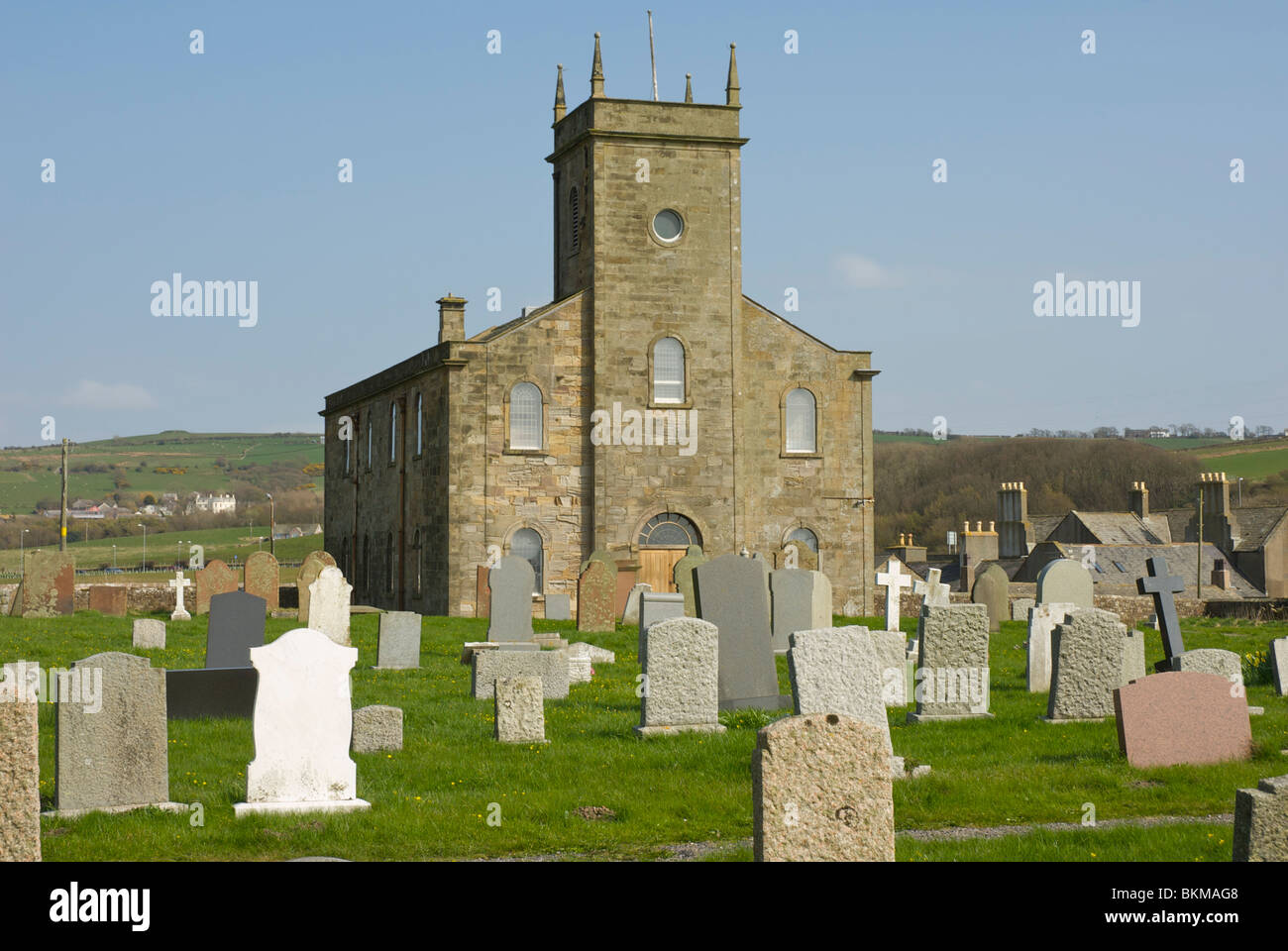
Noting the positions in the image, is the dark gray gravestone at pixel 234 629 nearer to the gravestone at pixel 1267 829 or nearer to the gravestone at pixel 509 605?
the gravestone at pixel 509 605

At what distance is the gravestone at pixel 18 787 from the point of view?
9.55 metres

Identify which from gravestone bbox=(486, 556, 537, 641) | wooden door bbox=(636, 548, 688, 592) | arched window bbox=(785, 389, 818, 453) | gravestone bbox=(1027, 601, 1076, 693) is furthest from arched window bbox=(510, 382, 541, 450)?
gravestone bbox=(1027, 601, 1076, 693)

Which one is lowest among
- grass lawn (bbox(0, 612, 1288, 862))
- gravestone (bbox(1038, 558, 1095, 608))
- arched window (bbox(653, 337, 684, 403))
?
grass lawn (bbox(0, 612, 1288, 862))

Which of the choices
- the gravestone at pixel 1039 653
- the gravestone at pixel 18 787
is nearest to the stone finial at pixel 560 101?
the gravestone at pixel 1039 653

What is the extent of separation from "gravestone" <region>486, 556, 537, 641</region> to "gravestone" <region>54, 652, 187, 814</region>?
12.9m

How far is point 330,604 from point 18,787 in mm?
14539

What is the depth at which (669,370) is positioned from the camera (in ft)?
127

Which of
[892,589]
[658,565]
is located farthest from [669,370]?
[892,589]

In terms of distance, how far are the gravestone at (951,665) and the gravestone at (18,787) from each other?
9.51 metres

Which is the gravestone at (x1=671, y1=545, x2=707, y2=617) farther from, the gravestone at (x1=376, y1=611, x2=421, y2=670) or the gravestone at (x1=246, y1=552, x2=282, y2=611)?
the gravestone at (x1=246, y1=552, x2=282, y2=611)

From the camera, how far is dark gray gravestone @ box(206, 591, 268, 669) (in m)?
19.3

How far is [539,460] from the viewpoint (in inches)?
1486
